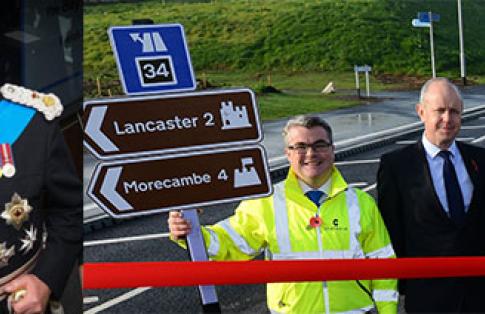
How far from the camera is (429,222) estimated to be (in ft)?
10.5

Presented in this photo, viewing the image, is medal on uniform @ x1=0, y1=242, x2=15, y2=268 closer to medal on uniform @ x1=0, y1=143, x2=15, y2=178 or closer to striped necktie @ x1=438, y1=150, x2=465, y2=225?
medal on uniform @ x1=0, y1=143, x2=15, y2=178

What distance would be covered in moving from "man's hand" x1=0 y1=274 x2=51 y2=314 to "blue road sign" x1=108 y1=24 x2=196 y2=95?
89 centimetres

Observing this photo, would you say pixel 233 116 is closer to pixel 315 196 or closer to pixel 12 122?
pixel 315 196

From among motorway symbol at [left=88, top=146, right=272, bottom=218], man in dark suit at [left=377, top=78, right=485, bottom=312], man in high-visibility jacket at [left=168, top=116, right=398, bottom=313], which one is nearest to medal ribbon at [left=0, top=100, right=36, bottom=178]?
motorway symbol at [left=88, top=146, right=272, bottom=218]

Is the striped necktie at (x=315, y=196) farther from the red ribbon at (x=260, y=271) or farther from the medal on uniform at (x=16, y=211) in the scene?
the medal on uniform at (x=16, y=211)

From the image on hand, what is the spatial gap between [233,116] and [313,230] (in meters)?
0.72

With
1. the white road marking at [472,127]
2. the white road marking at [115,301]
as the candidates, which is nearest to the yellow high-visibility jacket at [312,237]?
the white road marking at [115,301]

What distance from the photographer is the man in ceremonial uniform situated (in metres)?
1.66

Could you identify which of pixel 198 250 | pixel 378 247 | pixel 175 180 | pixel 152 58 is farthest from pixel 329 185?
pixel 152 58

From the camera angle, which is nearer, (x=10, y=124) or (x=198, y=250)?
(x=10, y=124)

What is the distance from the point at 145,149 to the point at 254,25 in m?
36.8

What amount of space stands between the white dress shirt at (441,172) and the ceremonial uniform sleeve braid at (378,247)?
1.17ft

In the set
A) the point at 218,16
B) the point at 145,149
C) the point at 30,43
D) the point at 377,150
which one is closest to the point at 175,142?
the point at 145,149

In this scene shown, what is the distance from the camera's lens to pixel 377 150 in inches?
610
